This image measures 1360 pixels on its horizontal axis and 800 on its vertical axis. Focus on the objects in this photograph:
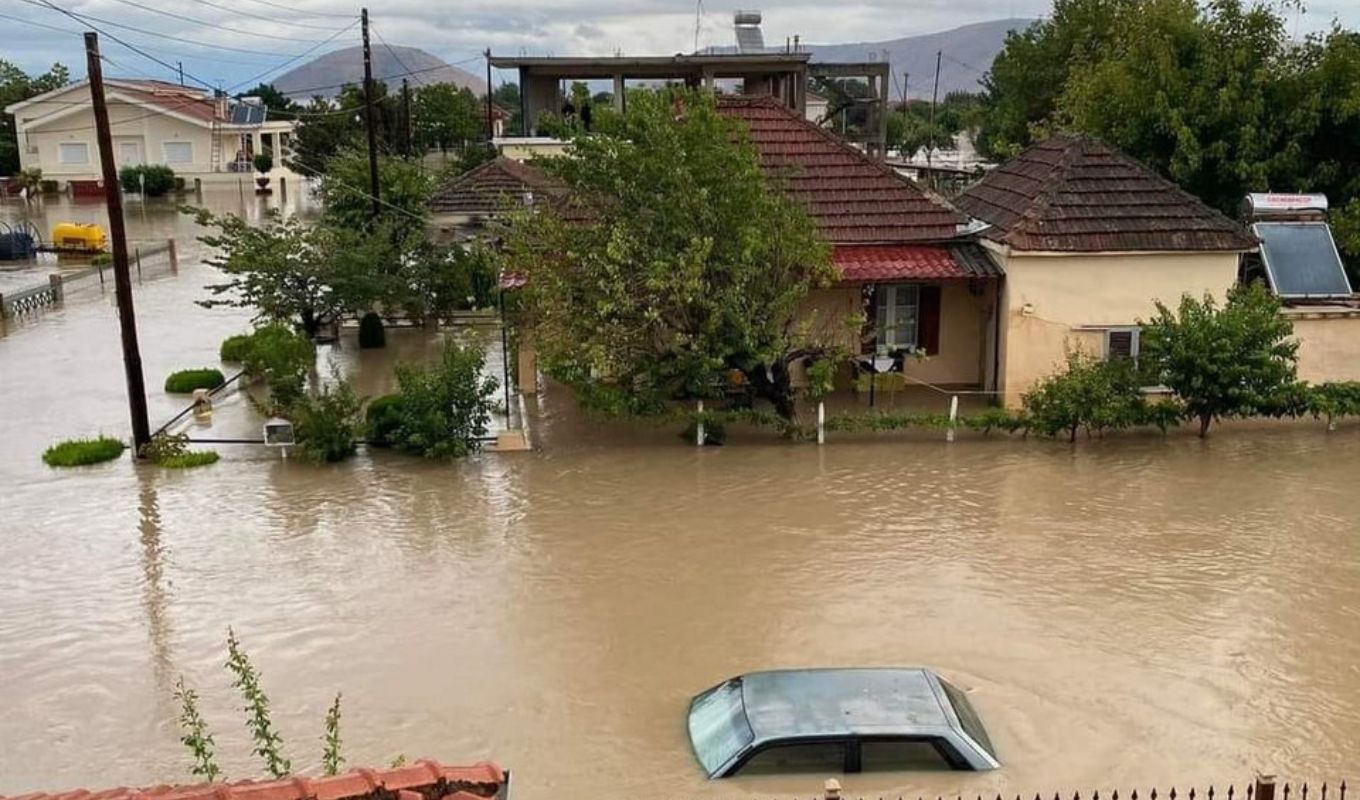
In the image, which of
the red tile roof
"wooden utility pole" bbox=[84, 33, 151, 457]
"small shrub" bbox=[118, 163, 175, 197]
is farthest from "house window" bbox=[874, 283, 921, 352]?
"small shrub" bbox=[118, 163, 175, 197]

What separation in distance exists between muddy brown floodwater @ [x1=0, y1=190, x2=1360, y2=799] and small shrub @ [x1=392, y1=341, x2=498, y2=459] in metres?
0.41

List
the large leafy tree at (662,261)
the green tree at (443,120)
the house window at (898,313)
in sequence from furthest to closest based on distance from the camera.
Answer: the green tree at (443,120), the house window at (898,313), the large leafy tree at (662,261)

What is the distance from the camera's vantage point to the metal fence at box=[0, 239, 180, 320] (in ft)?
114

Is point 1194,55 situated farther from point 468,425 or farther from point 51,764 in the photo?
point 51,764

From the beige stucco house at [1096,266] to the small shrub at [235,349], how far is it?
16338 mm

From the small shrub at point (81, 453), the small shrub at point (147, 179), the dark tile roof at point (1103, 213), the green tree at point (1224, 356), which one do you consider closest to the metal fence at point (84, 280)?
the small shrub at point (81, 453)

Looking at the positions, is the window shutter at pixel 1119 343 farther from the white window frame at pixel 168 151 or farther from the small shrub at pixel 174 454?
the white window frame at pixel 168 151

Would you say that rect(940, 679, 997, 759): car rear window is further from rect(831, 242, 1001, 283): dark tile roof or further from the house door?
the house door

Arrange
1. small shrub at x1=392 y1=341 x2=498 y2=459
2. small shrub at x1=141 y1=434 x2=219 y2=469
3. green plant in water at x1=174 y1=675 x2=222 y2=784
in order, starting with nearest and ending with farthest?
green plant in water at x1=174 y1=675 x2=222 y2=784, small shrub at x1=392 y1=341 x2=498 y2=459, small shrub at x1=141 y1=434 x2=219 y2=469

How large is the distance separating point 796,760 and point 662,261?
1069 centimetres

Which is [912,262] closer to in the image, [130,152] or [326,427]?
[326,427]

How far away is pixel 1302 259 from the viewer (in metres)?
24.4

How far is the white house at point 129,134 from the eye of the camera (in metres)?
72.2

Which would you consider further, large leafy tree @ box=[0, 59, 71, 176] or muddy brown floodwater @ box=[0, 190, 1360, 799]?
large leafy tree @ box=[0, 59, 71, 176]
